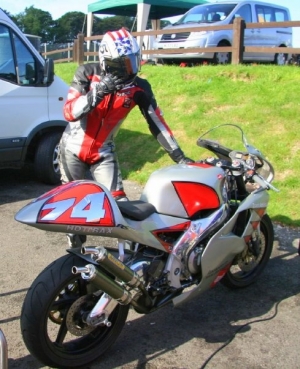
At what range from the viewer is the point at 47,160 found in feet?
24.0

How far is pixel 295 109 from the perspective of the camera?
8.55 metres

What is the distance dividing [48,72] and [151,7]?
1793 cm

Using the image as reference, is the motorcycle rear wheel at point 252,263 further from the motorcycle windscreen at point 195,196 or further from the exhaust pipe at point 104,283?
the exhaust pipe at point 104,283

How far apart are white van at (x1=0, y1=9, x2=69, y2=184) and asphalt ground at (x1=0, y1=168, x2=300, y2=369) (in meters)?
2.28

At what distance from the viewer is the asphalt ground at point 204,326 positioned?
3.29 meters

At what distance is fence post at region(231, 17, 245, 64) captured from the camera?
1123cm

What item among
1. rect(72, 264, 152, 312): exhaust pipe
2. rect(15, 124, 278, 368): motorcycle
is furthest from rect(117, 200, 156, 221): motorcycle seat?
rect(72, 264, 152, 312): exhaust pipe

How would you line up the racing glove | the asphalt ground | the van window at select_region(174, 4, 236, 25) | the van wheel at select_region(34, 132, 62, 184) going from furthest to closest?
the van window at select_region(174, 4, 236, 25) → the van wheel at select_region(34, 132, 62, 184) → the racing glove → the asphalt ground

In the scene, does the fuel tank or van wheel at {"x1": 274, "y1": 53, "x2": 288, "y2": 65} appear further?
van wheel at {"x1": 274, "y1": 53, "x2": 288, "y2": 65}

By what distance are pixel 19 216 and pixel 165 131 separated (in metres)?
1.49

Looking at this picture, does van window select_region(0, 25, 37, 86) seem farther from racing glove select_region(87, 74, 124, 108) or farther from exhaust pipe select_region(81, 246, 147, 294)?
exhaust pipe select_region(81, 246, 147, 294)

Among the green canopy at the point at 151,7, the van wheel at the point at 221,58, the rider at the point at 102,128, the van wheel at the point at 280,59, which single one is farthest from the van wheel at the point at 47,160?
the green canopy at the point at 151,7

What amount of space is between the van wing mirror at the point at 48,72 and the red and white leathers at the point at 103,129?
3164 millimetres

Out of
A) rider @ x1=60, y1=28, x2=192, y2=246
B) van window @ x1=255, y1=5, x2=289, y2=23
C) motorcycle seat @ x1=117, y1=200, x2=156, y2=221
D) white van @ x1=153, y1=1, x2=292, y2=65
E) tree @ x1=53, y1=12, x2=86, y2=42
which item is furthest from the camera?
tree @ x1=53, y1=12, x2=86, y2=42
